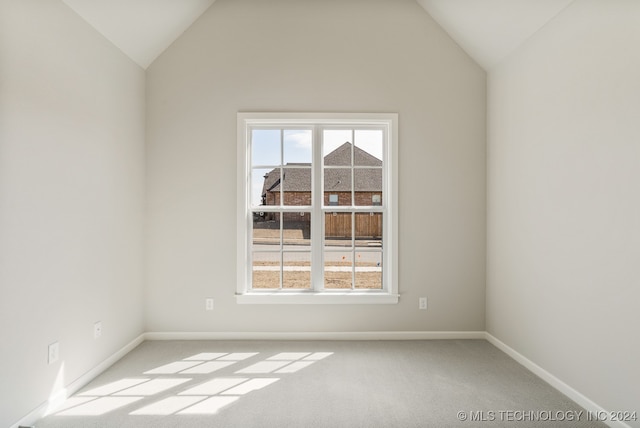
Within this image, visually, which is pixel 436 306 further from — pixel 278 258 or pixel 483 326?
pixel 278 258

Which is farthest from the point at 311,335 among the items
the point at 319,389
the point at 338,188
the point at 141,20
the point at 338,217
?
the point at 141,20

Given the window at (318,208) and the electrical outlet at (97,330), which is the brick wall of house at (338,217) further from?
the electrical outlet at (97,330)

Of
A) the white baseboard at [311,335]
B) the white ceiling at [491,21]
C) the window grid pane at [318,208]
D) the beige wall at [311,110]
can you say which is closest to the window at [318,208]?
the window grid pane at [318,208]

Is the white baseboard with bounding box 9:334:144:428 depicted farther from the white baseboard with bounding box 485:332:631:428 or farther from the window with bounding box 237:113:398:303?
the white baseboard with bounding box 485:332:631:428

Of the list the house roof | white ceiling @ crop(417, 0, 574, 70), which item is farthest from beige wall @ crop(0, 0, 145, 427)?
white ceiling @ crop(417, 0, 574, 70)

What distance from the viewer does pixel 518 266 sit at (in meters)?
3.23

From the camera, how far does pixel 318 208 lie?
12.7 feet

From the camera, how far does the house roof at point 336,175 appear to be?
152 inches

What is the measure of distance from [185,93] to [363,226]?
220 centimetres

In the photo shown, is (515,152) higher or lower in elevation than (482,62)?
lower

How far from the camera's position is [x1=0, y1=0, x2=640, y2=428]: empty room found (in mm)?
2260

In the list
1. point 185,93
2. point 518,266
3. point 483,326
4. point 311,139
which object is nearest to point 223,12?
point 185,93

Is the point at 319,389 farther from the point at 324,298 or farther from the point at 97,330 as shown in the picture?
the point at 97,330

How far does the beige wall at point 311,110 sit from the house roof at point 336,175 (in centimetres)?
32
